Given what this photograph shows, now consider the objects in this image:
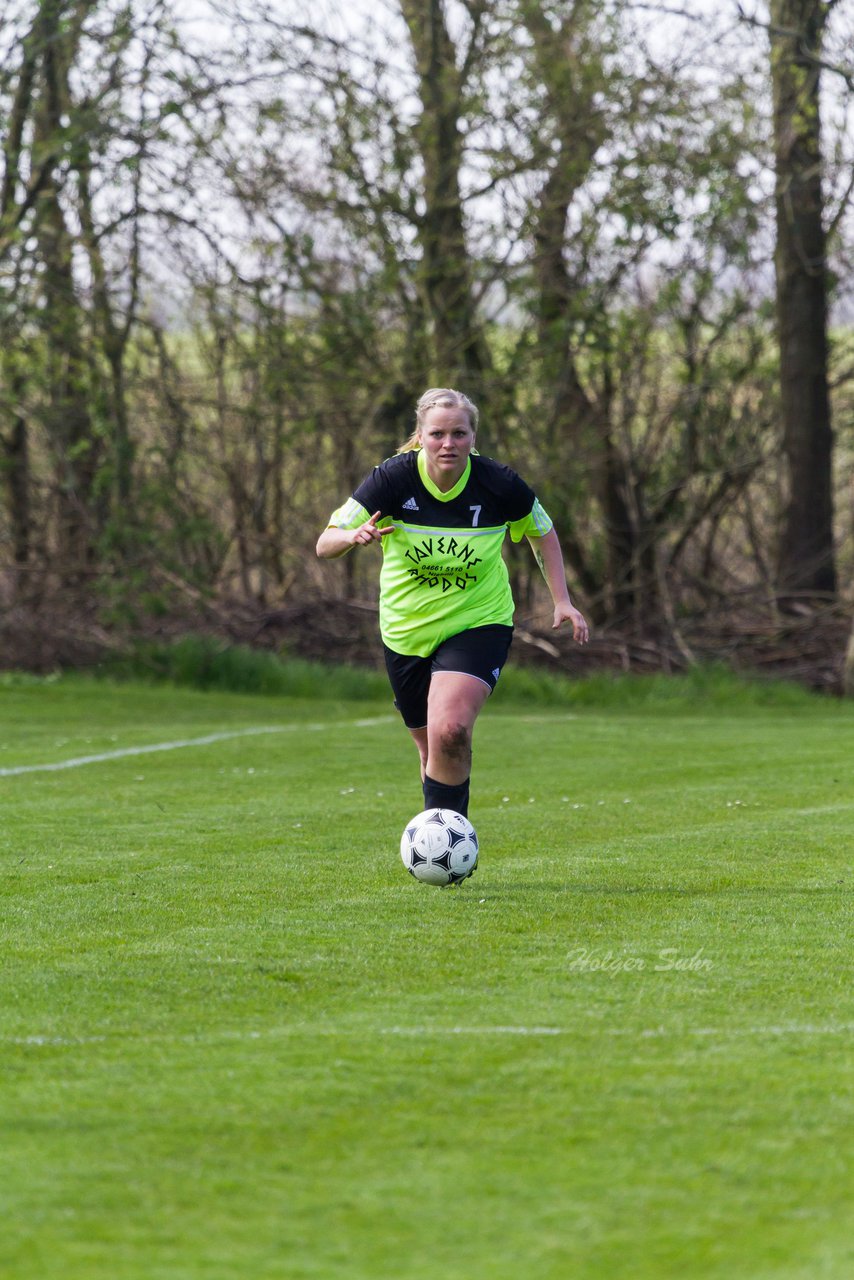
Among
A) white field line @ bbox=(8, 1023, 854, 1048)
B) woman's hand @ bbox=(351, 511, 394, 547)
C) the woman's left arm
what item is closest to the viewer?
white field line @ bbox=(8, 1023, 854, 1048)

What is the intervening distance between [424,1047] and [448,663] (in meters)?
2.83

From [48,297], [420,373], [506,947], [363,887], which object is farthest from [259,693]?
[506,947]

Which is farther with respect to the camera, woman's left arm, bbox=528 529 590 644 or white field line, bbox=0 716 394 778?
white field line, bbox=0 716 394 778

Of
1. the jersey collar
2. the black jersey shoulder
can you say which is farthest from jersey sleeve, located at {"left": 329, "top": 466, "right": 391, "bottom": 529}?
the jersey collar

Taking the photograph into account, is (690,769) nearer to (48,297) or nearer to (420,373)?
(420,373)

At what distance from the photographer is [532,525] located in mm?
7027

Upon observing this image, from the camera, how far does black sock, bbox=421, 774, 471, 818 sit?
6.60 meters

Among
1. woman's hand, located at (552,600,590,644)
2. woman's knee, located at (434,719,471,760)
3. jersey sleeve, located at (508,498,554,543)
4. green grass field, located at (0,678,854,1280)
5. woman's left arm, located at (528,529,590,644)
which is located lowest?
green grass field, located at (0,678,854,1280)

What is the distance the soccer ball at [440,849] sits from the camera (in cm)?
626

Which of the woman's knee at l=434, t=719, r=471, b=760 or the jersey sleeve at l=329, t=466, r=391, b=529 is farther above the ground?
the jersey sleeve at l=329, t=466, r=391, b=529

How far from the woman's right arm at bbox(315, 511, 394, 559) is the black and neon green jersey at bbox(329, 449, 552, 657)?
A: 138mm

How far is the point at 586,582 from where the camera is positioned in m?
21.5

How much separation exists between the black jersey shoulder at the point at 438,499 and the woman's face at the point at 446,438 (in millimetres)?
143

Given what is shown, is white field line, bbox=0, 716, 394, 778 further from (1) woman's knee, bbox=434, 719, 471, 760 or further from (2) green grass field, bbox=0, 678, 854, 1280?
(1) woman's knee, bbox=434, 719, 471, 760
